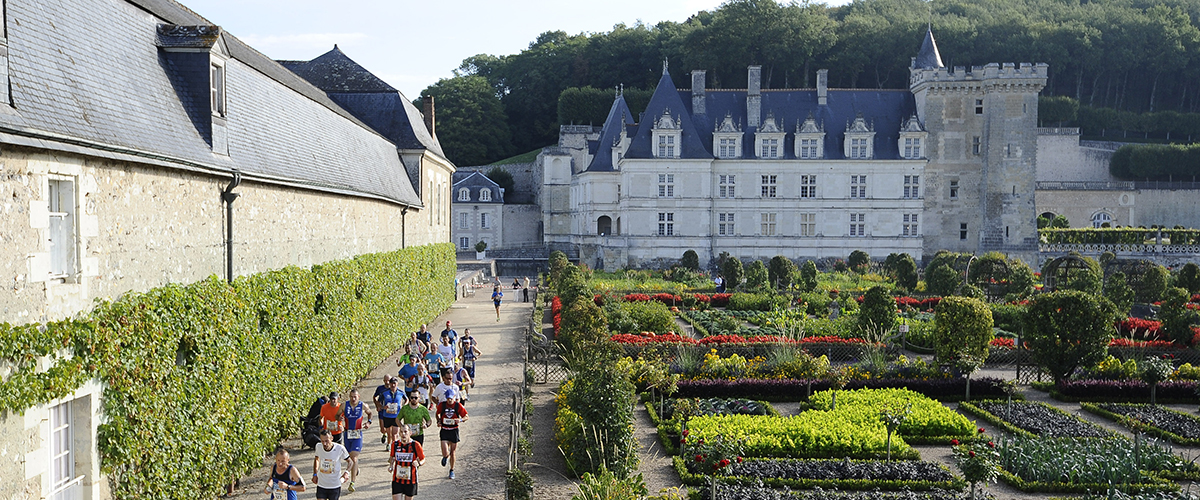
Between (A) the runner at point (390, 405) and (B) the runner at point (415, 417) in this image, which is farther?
(A) the runner at point (390, 405)

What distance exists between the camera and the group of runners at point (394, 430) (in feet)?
29.2

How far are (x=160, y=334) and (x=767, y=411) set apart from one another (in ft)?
30.6

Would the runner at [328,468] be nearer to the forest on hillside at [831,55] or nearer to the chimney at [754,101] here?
the chimney at [754,101]

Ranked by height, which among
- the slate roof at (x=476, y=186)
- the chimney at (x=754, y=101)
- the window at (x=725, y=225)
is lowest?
the window at (x=725, y=225)

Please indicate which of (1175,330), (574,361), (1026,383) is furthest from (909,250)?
(574,361)

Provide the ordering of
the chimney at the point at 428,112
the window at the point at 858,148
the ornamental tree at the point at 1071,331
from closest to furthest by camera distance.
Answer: the ornamental tree at the point at 1071,331, the chimney at the point at 428,112, the window at the point at 858,148

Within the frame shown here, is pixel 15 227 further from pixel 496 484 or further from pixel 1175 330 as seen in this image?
pixel 1175 330

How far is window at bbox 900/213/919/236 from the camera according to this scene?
1734 inches

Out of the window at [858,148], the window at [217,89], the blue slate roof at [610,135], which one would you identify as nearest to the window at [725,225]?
the window at [858,148]

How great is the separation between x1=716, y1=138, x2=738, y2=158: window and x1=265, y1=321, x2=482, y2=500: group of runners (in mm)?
30556

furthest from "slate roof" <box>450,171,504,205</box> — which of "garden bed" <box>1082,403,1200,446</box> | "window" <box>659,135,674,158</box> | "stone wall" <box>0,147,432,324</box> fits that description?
"garden bed" <box>1082,403,1200,446</box>

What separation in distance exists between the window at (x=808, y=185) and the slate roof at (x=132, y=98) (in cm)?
3309

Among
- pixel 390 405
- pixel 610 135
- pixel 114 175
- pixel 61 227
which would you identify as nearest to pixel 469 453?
pixel 390 405

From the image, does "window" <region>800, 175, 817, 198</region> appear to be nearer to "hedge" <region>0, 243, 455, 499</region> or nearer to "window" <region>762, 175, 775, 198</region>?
"window" <region>762, 175, 775, 198</region>
